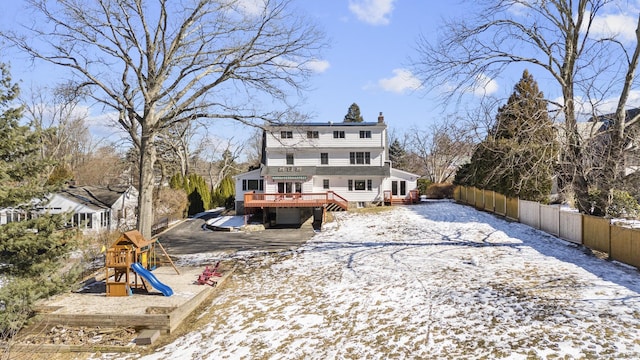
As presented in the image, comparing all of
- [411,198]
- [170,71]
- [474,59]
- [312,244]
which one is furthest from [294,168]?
[474,59]

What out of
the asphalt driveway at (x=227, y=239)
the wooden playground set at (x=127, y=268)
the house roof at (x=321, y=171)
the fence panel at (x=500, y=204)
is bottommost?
the asphalt driveway at (x=227, y=239)

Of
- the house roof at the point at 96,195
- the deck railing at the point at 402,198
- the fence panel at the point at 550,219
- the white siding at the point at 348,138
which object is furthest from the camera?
the white siding at the point at 348,138

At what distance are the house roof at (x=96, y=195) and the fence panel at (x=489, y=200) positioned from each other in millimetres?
28376

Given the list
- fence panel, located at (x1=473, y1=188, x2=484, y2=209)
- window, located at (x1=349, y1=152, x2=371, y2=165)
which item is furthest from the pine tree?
fence panel, located at (x1=473, y1=188, x2=484, y2=209)

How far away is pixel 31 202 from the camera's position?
9.66 m

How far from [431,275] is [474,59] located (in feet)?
28.3

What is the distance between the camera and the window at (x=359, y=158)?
3644 centimetres

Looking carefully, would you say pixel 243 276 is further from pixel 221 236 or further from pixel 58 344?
pixel 221 236

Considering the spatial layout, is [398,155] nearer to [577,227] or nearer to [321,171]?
[321,171]

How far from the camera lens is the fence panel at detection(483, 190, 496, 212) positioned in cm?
2900

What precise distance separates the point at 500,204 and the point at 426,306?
1940 centimetres

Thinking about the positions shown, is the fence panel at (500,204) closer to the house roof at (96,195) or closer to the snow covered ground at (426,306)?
the snow covered ground at (426,306)

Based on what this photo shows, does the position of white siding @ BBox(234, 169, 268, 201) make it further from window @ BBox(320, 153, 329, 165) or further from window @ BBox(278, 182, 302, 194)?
window @ BBox(320, 153, 329, 165)

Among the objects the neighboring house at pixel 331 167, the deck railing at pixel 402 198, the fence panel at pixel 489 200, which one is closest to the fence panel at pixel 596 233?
the fence panel at pixel 489 200
